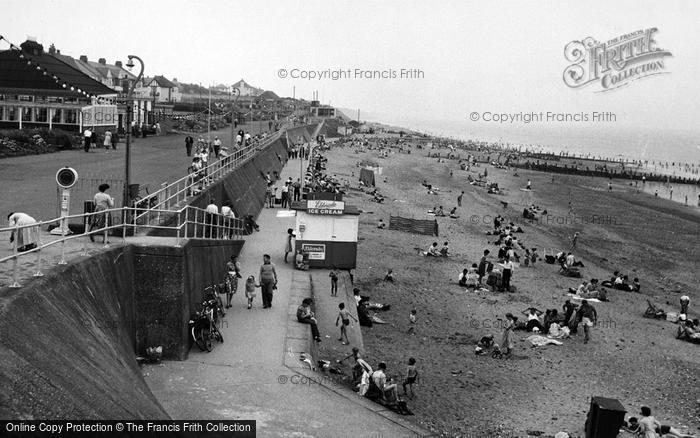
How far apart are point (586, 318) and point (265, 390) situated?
1172cm

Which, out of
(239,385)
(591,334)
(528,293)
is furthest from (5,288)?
(528,293)

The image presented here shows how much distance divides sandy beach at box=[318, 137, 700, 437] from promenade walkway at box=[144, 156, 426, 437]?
2.31 meters

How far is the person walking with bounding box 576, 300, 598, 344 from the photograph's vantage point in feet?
64.1

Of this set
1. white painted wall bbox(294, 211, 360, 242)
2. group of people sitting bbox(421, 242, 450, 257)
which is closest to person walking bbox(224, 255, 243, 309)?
white painted wall bbox(294, 211, 360, 242)

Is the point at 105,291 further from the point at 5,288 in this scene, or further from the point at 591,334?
the point at 591,334

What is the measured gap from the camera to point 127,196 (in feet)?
46.5

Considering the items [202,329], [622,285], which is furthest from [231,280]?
[622,285]

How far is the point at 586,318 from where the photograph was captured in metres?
19.9

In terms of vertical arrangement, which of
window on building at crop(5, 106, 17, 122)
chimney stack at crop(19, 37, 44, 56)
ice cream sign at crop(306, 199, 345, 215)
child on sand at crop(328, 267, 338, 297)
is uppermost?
chimney stack at crop(19, 37, 44, 56)

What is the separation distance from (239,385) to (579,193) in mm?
61293

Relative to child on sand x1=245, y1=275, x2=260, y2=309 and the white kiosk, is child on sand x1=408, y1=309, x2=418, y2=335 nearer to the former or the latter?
the white kiosk

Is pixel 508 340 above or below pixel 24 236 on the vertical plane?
below

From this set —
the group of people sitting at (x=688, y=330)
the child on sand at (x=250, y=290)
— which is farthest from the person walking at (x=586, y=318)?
the child on sand at (x=250, y=290)

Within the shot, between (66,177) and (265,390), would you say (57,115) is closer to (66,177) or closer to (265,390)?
(66,177)
